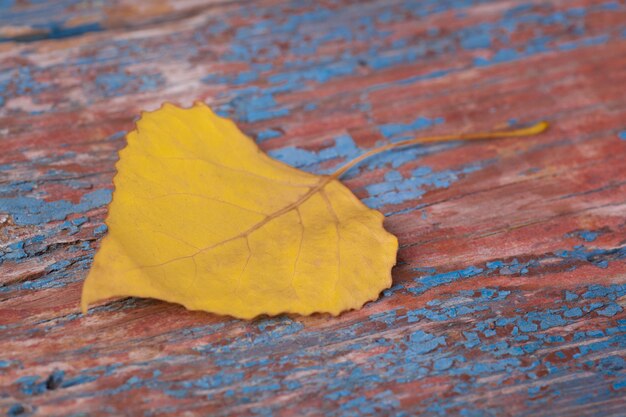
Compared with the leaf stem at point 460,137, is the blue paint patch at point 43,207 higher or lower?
higher

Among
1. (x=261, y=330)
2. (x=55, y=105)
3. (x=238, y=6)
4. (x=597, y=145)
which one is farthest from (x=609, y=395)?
(x=238, y=6)

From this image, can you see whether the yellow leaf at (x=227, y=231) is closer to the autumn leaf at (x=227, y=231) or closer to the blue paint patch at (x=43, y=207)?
the autumn leaf at (x=227, y=231)

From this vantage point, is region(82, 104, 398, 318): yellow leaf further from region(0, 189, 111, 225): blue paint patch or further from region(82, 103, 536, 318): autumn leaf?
region(0, 189, 111, 225): blue paint patch

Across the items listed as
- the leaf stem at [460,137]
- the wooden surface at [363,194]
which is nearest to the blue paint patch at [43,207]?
the wooden surface at [363,194]

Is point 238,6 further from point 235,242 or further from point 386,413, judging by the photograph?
point 386,413

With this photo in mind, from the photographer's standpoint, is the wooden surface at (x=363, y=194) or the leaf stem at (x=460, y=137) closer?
the wooden surface at (x=363, y=194)

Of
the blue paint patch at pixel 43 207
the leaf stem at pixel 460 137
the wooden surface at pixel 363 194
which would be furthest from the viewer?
the leaf stem at pixel 460 137

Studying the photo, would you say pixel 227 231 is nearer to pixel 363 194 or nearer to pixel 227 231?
pixel 227 231

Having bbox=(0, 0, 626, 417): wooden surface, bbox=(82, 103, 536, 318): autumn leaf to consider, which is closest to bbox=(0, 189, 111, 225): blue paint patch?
bbox=(0, 0, 626, 417): wooden surface
